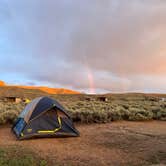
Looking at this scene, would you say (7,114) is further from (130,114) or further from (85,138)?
(130,114)

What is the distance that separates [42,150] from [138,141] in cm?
358

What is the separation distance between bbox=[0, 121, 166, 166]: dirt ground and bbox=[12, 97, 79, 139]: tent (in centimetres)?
32

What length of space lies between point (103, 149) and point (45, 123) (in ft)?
9.25

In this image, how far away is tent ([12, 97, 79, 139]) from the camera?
7.99 meters

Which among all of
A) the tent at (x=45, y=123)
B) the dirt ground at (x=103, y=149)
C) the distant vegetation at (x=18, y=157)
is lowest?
the dirt ground at (x=103, y=149)

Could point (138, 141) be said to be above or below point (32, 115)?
below

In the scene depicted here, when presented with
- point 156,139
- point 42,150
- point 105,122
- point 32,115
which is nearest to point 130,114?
point 105,122

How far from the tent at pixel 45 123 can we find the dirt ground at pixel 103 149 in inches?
12.8


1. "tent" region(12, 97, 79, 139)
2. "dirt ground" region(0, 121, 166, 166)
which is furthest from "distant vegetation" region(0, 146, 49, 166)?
"tent" region(12, 97, 79, 139)

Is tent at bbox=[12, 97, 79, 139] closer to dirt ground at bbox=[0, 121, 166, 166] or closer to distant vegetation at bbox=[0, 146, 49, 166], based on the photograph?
dirt ground at bbox=[0, 121, 166, 166]

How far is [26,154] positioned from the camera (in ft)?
18.5

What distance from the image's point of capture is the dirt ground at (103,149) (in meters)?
5.53

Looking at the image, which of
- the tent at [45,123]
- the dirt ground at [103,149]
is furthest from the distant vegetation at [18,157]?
the tent at [45,123]

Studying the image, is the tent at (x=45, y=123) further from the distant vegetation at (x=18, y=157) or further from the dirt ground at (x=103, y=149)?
the distant vegetation at (x=18, y=157)
